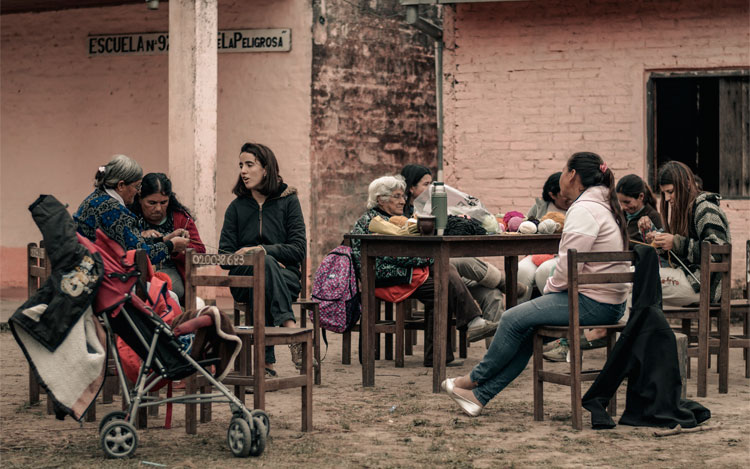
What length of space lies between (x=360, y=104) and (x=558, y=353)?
528cm

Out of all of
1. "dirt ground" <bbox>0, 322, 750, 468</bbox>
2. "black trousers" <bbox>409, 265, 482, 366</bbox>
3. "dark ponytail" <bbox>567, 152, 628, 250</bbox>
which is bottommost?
"dirt ground" <bbox>0, 322, 750, 468</bbox>

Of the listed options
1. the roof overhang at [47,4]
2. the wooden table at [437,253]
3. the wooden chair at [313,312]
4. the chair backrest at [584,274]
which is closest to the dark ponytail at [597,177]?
the chair backrest at [584,274]

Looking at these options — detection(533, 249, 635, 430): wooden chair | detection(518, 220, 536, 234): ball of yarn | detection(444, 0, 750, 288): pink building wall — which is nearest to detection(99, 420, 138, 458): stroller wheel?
detection(533, 249, 635, 430): wooden chair

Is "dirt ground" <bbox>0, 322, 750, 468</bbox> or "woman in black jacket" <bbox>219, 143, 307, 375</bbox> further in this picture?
"woman in black jacket" <bbox>219, 143, 307, 375</bbox>

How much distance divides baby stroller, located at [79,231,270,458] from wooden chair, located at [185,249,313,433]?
0.62 feet

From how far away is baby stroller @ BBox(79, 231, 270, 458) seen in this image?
5016 millimetres

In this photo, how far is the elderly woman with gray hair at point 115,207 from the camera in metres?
6.43

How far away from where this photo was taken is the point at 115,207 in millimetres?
6461

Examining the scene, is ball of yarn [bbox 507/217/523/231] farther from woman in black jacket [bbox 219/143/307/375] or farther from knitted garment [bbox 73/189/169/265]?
knitted garment [bbox 73/189/169/265]

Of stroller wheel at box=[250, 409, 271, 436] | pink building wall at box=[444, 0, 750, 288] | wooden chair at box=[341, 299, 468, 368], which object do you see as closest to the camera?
stroller wheel at box=[250, 409, 271, 436]

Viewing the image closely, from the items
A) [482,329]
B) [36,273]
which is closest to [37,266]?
[36,273]

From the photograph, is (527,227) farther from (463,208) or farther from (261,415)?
(261,415)

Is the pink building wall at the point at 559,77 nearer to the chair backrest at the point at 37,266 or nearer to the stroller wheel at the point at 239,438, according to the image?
the chair backrest at the point at 37,266

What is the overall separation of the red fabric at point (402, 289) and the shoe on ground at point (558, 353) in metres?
1.21
